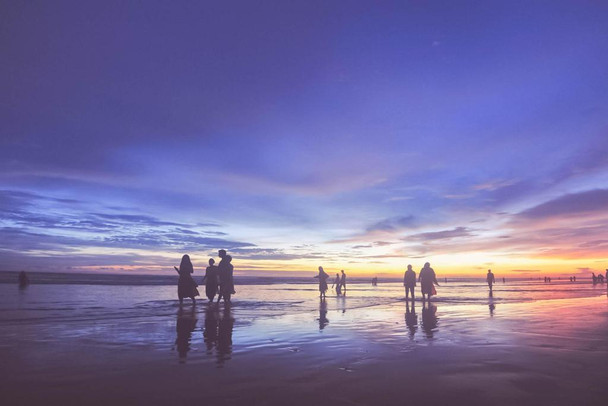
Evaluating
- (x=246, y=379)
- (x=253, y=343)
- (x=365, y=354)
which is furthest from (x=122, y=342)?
(x=365, y=354)

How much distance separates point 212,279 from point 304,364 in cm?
1456

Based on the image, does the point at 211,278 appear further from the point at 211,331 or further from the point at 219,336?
the point at 219,336

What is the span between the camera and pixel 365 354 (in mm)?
8398

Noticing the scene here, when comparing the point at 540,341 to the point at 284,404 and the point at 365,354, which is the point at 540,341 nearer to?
the point at 365,354

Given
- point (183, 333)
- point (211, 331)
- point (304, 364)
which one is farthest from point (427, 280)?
point (304, 364)

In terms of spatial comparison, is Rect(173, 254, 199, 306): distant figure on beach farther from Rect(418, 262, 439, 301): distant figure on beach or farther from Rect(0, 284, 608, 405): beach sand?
Rect(418, 262, 439, 301): distant figure on beach

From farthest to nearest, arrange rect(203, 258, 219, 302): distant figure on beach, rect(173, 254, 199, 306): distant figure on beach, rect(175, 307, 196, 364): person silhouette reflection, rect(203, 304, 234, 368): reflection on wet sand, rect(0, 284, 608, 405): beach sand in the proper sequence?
rect(203, 258, 219, 302): distant figure on beach < rect(173, 254, 199, 306): distant figure on beach < rect(175, 307, 196, 364): person silhouette reflection < rect(203, 304, 234, 368): reflection on wet sand < rect(0, 284, 608, 405): beach sand

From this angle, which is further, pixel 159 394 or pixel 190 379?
pixel 190 379

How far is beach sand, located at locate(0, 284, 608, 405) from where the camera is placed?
5.47 m

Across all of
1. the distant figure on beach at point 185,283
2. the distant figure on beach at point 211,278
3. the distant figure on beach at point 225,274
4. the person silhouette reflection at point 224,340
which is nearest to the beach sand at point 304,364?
the person silhouette reflection at point 224,340

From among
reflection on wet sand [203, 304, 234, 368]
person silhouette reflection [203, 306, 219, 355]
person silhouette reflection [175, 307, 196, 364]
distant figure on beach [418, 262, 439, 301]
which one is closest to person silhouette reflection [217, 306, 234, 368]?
reflection on wet sand [203, 304, 234, 368]

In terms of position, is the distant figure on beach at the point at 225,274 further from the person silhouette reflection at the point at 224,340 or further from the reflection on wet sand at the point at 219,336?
the person silhouette reflection at the point at 224,340

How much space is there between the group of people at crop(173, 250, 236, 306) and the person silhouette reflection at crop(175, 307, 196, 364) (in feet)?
12.8

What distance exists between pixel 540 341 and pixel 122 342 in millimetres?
10649
